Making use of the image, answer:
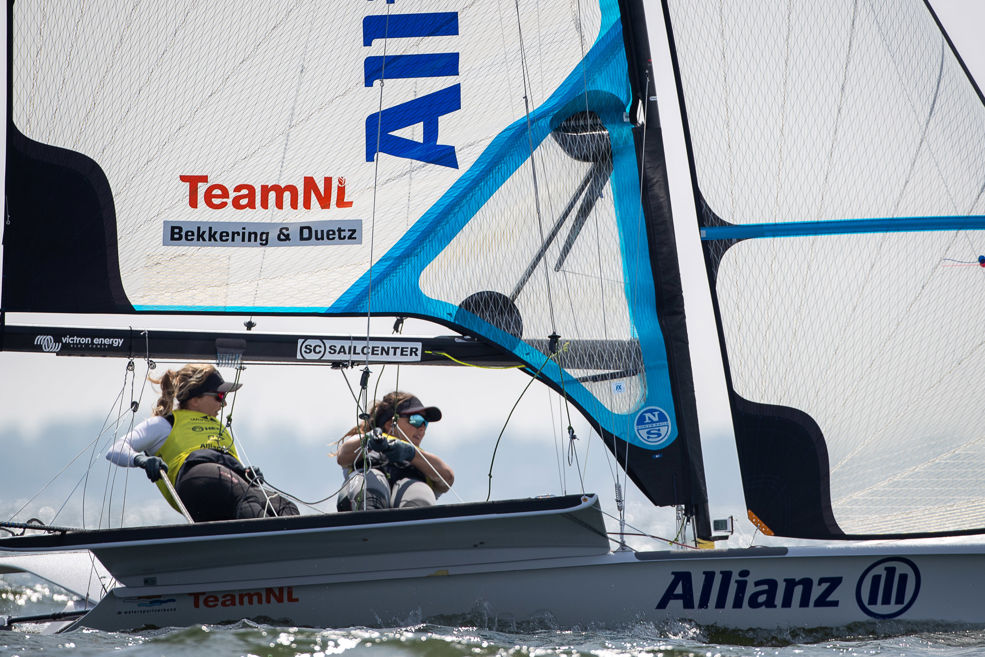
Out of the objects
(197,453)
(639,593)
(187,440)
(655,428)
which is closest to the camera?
(639,593)

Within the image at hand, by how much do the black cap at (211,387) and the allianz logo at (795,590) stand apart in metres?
2.10

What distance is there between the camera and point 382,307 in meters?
4.92

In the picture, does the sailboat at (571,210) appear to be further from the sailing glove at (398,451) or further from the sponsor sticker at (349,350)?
the sailing glove at (398,451)

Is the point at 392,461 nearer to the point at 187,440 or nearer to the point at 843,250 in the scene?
the point at 187,440

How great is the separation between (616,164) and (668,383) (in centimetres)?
106

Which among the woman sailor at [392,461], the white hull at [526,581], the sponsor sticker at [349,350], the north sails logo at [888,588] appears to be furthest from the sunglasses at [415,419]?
the north sails logo at [888,588]

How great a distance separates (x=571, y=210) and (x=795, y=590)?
2005 mm

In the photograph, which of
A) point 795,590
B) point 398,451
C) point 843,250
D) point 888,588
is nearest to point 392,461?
point 398,451

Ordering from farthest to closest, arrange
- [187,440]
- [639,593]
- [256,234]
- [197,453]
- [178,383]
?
[256,234]
[178,383]
[187,440]
[197,453]
[639,593]

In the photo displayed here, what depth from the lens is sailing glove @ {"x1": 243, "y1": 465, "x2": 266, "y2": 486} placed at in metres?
4.41

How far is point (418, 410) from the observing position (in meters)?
4.64

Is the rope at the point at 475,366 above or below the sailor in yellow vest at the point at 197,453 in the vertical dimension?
above

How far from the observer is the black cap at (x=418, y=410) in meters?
4.64

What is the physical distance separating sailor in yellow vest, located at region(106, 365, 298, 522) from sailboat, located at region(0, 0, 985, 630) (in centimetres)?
20
